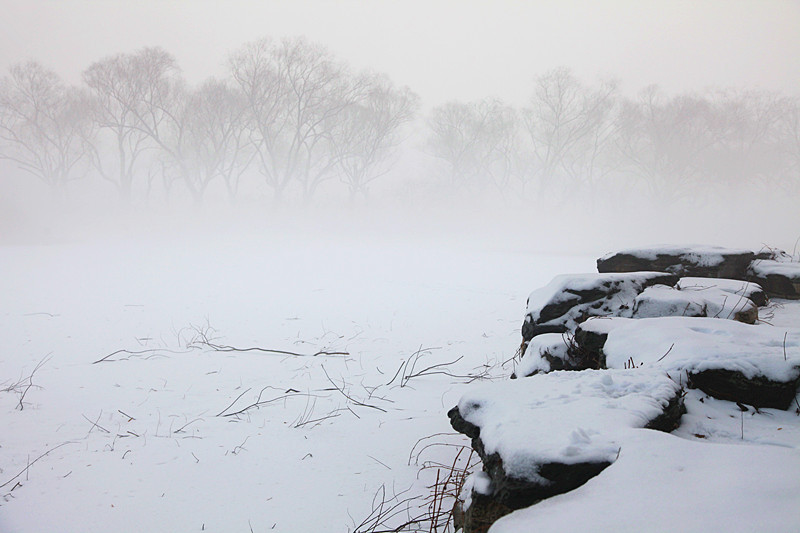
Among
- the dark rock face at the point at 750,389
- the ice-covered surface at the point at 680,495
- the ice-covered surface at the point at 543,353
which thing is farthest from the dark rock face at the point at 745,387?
the ice-covered surface at the point at 543,353

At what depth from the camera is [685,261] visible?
540 centimetres

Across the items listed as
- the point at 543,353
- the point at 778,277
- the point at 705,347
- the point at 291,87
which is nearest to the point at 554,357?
the point at 543,353

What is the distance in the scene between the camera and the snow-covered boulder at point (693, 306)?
3.67 metres

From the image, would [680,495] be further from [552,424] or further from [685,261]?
[685,261]

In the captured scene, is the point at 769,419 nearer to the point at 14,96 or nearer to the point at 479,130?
the point at 479,130

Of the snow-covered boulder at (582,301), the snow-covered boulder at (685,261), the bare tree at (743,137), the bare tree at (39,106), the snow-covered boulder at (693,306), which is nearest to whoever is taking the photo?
the snow-covered boulder at (693,306)

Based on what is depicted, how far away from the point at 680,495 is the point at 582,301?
3.00 metres

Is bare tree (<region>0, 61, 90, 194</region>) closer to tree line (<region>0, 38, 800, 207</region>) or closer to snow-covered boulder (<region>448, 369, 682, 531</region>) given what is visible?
tree line (<region>0, 38, 800, 207</region>)

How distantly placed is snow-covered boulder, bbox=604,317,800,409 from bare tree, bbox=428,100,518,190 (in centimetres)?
3367

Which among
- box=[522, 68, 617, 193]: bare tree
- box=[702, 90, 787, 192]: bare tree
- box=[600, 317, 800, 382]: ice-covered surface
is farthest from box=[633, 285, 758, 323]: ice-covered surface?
box=[702, 90, 787, 192]: bare tree

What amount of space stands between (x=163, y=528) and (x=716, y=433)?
8.91 ft

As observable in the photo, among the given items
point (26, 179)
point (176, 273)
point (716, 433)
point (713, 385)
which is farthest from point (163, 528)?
point (26, 179)

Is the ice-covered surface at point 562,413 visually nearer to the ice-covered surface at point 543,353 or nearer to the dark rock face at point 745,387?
the dark rock face at point 745,387

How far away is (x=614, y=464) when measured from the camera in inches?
61.7
